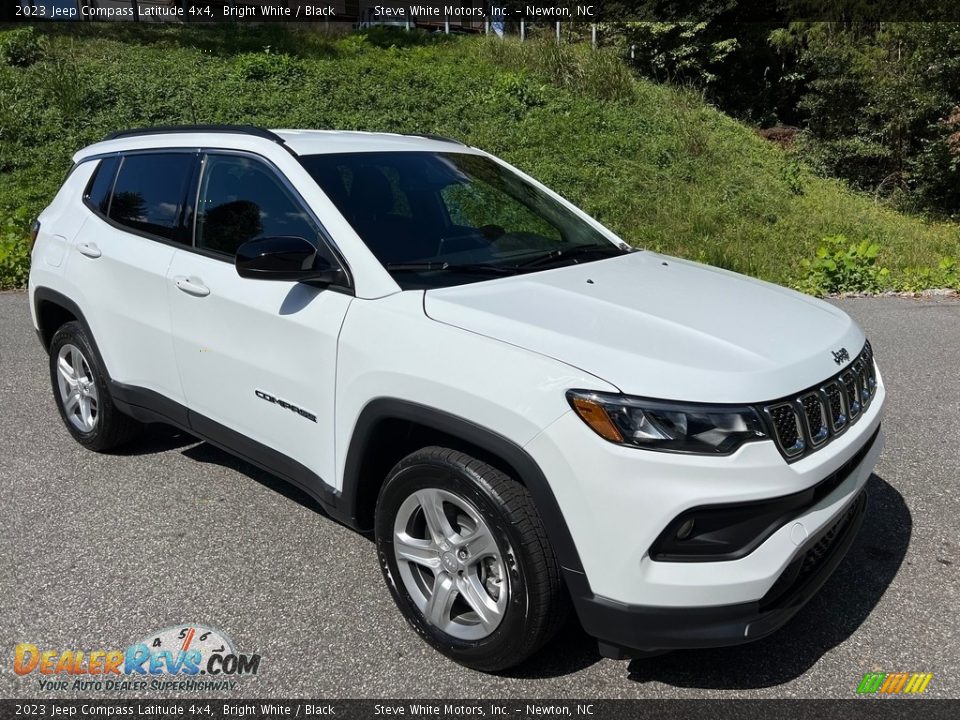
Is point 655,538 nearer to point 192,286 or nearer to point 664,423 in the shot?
point 664,423

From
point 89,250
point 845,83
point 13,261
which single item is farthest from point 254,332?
point 845,83

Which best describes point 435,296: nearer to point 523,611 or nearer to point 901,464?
point 523,611

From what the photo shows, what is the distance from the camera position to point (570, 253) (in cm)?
342

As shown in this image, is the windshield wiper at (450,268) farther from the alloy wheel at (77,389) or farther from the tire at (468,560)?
the alloy wheel at (77,389)

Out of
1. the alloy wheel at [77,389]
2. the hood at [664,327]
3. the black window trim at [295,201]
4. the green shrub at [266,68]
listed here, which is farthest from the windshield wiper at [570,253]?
the green shrub at [266,68]

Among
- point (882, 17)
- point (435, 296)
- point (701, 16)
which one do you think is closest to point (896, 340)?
point (435, 296)

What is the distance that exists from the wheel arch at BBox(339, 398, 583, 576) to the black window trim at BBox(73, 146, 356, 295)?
0.51 meters

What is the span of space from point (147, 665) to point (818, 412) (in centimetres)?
242

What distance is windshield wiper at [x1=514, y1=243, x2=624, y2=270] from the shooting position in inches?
125

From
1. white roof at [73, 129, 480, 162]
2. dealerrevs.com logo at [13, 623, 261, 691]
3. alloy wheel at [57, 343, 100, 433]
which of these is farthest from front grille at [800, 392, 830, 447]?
alloy wheel at [57, 343, 100, 433]

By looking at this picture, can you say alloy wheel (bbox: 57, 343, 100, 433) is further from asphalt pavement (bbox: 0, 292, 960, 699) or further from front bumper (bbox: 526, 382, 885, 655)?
front bumper (bbox: 526, 382, 885, 655)

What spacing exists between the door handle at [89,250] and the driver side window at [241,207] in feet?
→ 2.78

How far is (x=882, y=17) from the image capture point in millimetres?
19844

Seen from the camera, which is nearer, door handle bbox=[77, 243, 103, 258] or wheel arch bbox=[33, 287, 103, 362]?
door handle bbox=[77, 243, 103, 258]
